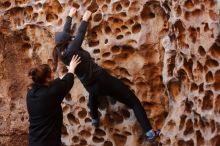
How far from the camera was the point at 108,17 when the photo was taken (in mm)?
5520

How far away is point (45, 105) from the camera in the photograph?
14.8 feet

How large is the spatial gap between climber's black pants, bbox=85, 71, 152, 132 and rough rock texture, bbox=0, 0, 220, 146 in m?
0.20

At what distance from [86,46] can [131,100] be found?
77 cm

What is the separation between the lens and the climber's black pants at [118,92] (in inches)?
205

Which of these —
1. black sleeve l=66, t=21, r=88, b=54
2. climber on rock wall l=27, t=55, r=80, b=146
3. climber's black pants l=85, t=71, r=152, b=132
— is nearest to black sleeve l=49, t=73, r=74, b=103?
climber on rock wall l=27, t=55, r=80, b=146

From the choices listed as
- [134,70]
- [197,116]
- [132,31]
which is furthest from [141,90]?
[197,116]

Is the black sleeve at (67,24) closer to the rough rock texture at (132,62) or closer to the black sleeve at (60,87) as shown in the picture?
the rough rock texture at (132,62)

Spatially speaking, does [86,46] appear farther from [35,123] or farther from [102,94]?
[35,123]

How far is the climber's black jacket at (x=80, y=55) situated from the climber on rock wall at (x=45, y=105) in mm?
487

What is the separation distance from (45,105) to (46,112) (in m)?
0.06

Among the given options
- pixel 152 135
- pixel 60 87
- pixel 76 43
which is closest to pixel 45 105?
pixel 60 87

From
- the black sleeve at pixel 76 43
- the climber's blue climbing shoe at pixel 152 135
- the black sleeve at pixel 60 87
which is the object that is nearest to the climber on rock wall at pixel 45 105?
the black sleeve at pixel 60 87

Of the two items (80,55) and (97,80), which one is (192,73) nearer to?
(97,80)

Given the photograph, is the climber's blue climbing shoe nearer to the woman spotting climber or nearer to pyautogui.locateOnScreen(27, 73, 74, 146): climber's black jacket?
the woman spotting climber
